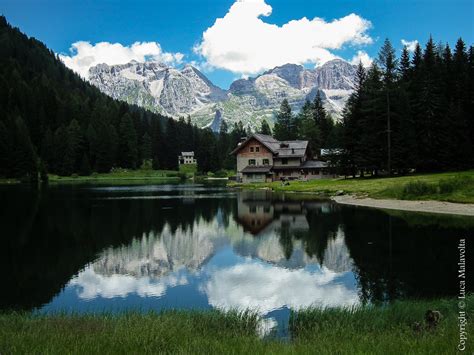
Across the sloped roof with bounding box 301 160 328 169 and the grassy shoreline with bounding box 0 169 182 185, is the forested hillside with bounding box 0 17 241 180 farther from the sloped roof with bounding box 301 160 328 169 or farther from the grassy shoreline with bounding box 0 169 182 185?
the sloped roof with bounding box 301 160 328 169

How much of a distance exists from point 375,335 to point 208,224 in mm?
27025

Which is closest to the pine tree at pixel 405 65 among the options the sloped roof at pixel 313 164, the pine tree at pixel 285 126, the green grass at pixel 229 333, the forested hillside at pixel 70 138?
the sloped roof at pixel 313 164

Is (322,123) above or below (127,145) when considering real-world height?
above

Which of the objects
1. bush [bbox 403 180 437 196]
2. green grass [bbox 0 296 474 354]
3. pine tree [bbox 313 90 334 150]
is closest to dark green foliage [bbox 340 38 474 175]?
bush [bbox 403 180 437 196]

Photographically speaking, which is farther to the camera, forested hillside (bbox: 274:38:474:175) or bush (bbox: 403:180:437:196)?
forested hillside (bbox: 274:38:474:175)

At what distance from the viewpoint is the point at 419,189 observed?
44625 millimetres

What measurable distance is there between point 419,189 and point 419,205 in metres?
4.58

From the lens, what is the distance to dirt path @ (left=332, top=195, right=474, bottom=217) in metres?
36.5

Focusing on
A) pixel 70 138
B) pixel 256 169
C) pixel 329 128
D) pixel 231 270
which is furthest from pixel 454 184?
pixel 70 138

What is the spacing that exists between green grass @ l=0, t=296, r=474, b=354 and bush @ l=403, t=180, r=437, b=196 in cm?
3335

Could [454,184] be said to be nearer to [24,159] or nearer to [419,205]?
[419,205]

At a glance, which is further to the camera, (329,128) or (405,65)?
(329,128)

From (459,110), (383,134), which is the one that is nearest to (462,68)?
(459,110)

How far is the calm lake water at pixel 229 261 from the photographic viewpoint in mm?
15586
